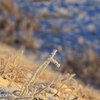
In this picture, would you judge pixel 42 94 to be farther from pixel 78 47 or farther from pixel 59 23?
pixel 59 23

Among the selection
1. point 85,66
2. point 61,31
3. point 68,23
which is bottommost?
point 85,66

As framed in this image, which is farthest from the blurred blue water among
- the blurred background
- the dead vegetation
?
the dead vegetation

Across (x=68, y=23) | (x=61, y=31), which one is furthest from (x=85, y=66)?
(x=68, y=23)

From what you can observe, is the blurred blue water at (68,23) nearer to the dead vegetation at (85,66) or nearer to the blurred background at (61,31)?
the blurred background at (61,31)

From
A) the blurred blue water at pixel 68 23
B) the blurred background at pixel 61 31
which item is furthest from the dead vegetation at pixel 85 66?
the blurred blue water at pixel 68 23

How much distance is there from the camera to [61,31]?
5418mm

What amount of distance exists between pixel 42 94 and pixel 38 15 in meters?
5.04

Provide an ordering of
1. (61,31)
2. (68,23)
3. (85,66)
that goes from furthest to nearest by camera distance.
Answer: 1. (68,23)
2. (61,31)
3. (85,66)

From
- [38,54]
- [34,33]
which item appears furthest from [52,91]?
[34,33]

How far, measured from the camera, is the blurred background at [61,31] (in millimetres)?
3822

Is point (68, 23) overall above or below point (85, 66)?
above

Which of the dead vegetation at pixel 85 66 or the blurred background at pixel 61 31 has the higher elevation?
the blurred background at pixel 61 31

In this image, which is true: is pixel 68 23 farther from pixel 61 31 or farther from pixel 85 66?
pixel 85 66

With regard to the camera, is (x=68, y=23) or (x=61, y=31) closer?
(x=61, y=31)
